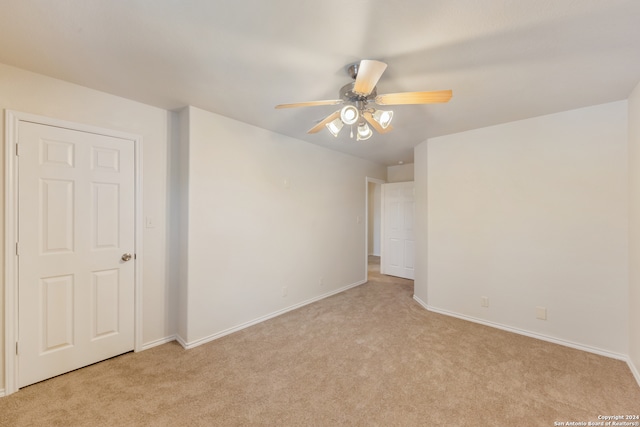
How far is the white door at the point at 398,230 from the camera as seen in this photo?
483 centimetres

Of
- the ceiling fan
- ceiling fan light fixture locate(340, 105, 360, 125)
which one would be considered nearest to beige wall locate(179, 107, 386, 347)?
the ceiling fan

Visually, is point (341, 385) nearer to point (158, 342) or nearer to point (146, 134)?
point (158, 342)

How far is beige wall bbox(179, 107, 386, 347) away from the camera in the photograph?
2506 millimetres

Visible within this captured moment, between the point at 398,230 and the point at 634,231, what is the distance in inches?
121

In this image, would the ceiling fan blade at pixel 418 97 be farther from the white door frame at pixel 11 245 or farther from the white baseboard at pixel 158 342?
the white baseboard at pixel 158 342

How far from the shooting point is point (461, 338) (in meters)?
2.63

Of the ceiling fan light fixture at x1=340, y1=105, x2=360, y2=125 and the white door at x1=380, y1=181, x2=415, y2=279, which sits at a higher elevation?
the ceiling fan light fixture at x1=340, y1=105, x2=360, y2=125

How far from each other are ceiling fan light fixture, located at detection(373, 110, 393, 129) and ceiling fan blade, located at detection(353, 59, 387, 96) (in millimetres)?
252

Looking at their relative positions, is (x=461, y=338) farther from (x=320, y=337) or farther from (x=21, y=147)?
(x=21, y=147)

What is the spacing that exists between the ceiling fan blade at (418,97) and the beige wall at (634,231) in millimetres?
1802

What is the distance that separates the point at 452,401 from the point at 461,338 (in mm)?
1021

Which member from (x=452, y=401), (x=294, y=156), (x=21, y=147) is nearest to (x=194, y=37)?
(x=21, y=147)

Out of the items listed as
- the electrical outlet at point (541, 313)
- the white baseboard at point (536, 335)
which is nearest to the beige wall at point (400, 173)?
the white baseboard at point (536, 335)

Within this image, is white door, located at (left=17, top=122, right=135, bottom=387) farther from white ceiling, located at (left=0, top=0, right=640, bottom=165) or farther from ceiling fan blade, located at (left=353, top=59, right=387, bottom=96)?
ceiling fan blade, located at (left=353, top=59, right=387, bottom=96)
